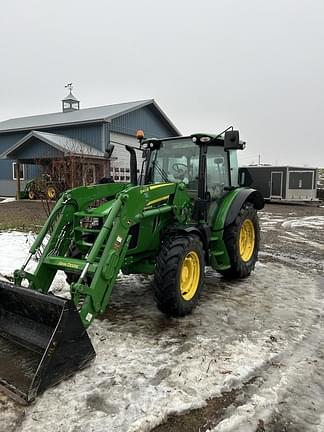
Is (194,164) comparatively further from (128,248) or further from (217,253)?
(128,248)

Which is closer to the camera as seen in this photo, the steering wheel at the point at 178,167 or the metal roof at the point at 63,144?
the steering wheel at the point at 178,167

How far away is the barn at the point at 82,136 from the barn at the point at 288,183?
7.78 meters

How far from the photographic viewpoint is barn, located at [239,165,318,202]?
21984 millimetres

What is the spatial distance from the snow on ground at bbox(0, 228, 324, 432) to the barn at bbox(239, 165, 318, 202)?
17.4 meters

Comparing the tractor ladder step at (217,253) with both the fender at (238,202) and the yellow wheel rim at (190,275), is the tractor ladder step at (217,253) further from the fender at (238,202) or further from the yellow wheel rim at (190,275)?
the yellow wheel rim at (190,275)

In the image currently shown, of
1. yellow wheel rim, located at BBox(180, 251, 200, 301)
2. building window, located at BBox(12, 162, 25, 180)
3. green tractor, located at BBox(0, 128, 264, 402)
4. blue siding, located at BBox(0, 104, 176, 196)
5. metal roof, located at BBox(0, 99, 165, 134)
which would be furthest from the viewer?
building window, located at BBox(12, 162, 25, 180)

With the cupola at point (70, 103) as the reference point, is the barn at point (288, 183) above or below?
below

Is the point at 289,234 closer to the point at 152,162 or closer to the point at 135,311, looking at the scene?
the point at 152,162

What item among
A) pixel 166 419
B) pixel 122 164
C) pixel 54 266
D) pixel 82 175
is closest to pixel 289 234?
pixel 82 175

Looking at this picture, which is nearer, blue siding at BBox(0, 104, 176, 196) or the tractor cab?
the tractor cab

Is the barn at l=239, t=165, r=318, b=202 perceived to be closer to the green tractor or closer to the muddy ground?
the green tractor

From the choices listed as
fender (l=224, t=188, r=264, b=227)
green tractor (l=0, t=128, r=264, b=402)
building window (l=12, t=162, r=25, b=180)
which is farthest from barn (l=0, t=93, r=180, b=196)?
green tractor (l=0, t=128, r=264, b=402)

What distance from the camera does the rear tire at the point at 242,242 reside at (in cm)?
559

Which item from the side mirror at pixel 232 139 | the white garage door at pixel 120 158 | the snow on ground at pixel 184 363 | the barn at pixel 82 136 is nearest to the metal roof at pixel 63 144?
the barn at pixel 82 136
